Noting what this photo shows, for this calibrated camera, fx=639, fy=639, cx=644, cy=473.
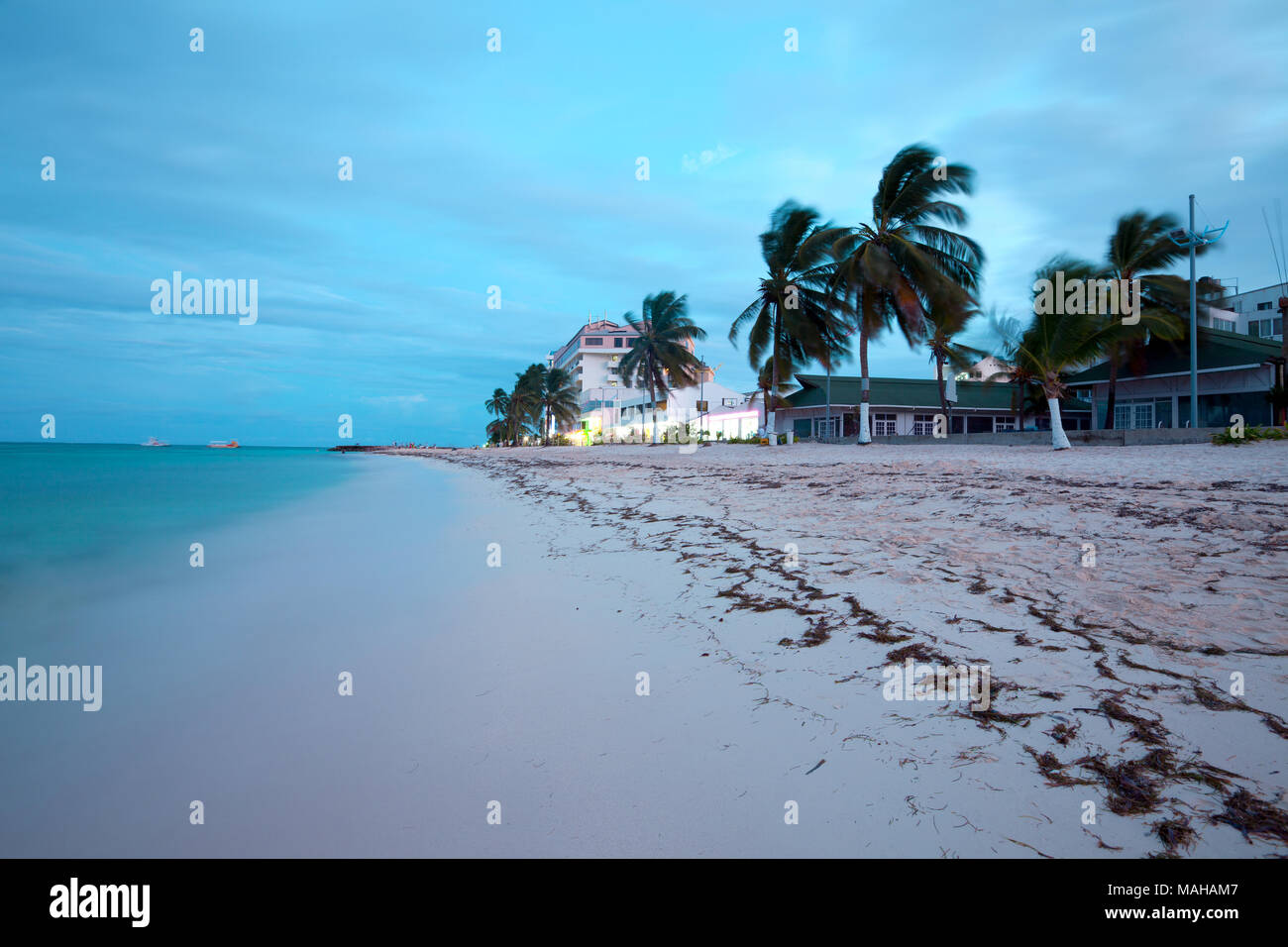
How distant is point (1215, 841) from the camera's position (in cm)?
217

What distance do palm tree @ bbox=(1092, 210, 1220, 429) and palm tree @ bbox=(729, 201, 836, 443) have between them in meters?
11.1

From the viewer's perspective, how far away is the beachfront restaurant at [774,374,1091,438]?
1411 inches

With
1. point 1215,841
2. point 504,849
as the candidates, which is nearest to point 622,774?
point 504,849

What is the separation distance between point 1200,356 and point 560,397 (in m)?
63.3

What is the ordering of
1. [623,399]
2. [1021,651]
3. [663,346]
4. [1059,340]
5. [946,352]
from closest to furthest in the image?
[1021,651], [1059,340], [946,352], [663,346], [623,399]

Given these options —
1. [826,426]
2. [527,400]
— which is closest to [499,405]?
[527,400]

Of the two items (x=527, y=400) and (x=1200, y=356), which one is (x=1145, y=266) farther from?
(x=527, y=400)

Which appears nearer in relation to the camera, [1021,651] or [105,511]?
[1021,651]

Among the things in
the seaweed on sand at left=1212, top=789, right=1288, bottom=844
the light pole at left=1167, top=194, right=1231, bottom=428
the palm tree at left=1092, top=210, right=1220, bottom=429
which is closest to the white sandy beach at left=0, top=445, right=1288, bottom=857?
the seaweed on sand at left=1212, top=789, right=1288, bottom=844

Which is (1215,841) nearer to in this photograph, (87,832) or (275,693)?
(87,832)

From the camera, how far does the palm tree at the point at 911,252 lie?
2286 cm

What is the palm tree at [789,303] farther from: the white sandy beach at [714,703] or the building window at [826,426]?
the white sandy beach at [714,703]

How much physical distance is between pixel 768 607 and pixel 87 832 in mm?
4029

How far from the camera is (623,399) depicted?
7206cm
